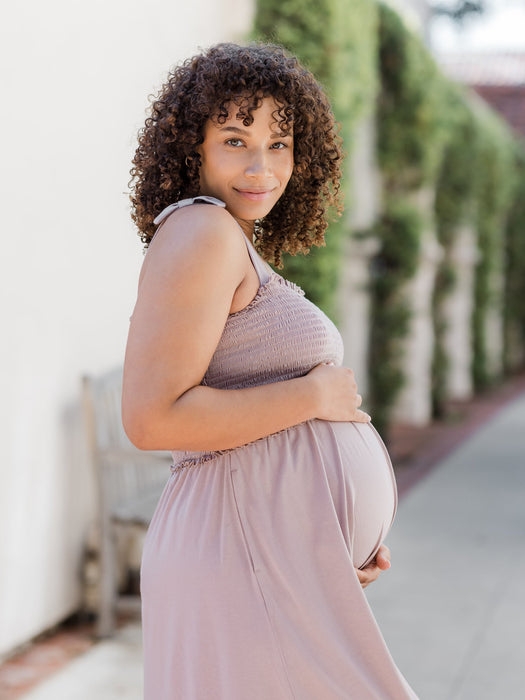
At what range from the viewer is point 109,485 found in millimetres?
4152

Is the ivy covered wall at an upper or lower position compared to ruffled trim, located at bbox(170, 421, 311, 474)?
upper

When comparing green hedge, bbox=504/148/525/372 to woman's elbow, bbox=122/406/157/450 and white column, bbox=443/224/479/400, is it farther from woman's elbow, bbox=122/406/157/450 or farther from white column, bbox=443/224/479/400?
woman's elbow, bbox=122/406/157/450

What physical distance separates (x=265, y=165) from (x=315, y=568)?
713mm

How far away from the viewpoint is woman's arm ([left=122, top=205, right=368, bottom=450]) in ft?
4.58

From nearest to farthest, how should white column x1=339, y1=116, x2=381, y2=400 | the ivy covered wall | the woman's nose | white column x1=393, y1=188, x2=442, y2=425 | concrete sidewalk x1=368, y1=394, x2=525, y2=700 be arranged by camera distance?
1. the woman's nose
2. concrete sidewalk x1=368, y1=394, x2=525, y2=700
3. the ivy covered wall
4. white column x1=339, y1=116, x2=381, y2=400
5. white column x1=393, y1=188, x2=442, y2=425

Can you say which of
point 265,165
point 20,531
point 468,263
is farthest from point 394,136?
point 265,165

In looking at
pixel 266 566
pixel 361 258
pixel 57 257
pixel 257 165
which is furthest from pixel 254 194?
pixel 361 258

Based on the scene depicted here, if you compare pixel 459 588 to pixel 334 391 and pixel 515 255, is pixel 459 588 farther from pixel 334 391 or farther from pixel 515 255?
pixel 515 255

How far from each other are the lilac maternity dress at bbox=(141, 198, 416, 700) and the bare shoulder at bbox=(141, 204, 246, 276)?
0.18 ft

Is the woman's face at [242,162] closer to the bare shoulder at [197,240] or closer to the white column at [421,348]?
the bare shoulder at [197,240]

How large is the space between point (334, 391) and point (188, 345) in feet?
1.06

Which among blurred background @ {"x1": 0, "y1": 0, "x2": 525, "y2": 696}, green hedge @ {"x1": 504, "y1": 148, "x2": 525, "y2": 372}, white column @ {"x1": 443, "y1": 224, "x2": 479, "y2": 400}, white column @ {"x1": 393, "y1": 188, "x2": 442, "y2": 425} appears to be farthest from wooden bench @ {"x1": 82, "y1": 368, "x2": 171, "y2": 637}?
green hedge @ {"x1": 504, "y1": 148, "x2": 525, "y2": 372}

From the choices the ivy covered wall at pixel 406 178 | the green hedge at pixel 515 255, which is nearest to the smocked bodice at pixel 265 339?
the ivy covered wall at pixel 406 178

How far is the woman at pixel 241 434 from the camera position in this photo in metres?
1.42
